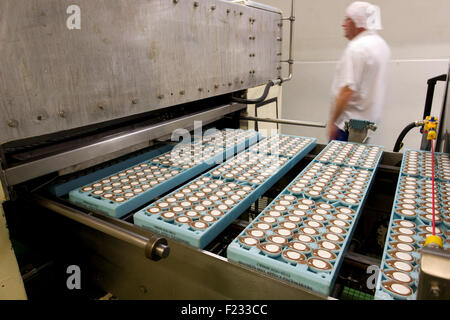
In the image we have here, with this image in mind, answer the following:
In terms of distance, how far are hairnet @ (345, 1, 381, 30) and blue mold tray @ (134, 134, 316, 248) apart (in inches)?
75.9

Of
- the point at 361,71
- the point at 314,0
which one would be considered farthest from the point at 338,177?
the point at 314,0

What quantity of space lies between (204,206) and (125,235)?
348 mm

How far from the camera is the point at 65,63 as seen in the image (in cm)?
105

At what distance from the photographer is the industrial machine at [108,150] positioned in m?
0.93

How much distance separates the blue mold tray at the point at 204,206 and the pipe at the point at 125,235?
5.8 inches

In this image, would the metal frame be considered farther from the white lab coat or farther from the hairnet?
the hairnet

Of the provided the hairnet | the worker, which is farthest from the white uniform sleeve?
the hairnet

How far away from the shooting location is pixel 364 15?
2656 millimetres

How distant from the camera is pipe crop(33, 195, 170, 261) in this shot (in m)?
0.81

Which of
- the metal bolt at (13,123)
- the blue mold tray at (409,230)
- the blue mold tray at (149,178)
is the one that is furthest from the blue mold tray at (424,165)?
the metal bolt at (13,123)

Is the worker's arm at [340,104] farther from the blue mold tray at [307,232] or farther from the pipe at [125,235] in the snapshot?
the pipe at [125,235]

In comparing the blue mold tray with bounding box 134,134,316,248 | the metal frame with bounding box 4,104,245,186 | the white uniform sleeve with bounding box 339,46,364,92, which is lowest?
the blue mold tray with bounding box 134,134,316,248
